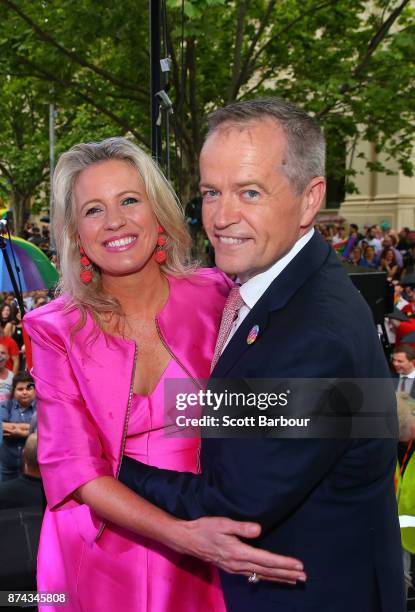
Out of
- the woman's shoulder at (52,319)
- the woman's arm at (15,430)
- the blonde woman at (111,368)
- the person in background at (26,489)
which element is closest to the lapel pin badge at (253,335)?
A: the blonde woman at (111,368)

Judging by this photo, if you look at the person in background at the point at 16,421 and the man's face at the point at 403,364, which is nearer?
the person in background at the point at 16,421

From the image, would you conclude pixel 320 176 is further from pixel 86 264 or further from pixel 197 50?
pixel 197 50

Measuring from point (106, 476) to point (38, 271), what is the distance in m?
3.74

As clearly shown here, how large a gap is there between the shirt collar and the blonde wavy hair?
2.11 ft

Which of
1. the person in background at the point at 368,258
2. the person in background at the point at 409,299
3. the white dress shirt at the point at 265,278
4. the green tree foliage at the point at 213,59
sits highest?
the green tree foliage at the point at 213,59

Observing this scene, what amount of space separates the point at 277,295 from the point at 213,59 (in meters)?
11.4

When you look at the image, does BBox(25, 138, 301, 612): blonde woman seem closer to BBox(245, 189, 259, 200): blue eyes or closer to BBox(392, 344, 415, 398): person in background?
BBox(245, 189, 259, 200): blue eyes

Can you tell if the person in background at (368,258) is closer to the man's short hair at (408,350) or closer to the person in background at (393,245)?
the person in background at (393,245)

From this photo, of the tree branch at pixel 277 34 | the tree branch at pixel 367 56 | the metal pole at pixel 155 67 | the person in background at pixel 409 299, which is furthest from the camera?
the tree branch at pixel 277 34

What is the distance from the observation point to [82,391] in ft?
6.89

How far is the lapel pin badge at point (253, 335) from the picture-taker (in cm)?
165

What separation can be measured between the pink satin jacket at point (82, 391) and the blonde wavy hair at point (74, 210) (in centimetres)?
7

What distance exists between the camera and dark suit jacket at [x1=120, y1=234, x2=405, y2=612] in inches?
59.8

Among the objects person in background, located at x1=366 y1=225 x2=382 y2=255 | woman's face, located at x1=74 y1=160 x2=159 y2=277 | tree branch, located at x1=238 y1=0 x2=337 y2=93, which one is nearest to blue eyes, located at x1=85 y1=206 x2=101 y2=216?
woman's face, located at x1=74 y1=160 x2=159 y2=277
